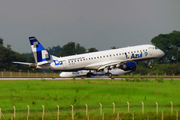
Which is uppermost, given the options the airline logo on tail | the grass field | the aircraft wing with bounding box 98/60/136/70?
the airline logo on tail

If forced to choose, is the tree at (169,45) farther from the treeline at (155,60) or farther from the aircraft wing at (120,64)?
the aircraft wing at (120,64)

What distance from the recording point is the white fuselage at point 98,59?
6178 centimetres

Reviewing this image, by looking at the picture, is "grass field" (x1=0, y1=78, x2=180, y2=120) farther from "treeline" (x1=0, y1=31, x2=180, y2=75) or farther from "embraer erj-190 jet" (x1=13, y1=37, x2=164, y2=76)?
"treeline" (x1=0, y1=31, x2=180, y2=75)

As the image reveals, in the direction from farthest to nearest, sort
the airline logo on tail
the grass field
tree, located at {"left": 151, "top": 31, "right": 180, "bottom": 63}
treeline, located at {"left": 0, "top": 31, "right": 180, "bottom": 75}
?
tree, located at {"left": 151, "top": 31, "right": 180, "bottom": 63}
treeline, located at {"left": 0, "top": 31, "right": 180, "bottom": 75}
the airline logo on tail
the grass field

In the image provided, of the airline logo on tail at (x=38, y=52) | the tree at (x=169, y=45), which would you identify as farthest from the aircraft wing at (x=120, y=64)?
the tree at (x=169, y=45)

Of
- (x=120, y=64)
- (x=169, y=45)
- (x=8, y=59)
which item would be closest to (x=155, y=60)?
(x=169, y=45)

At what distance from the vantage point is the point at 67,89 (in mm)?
45031

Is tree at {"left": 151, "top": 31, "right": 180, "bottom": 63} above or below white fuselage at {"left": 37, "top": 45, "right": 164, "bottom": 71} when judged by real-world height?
above

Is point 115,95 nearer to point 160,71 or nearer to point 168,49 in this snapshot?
point 160,71

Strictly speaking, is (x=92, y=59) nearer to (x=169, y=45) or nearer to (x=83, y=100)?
(x=83, y=100)

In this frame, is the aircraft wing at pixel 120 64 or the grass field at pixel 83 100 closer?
the grass field at pixel 83 100

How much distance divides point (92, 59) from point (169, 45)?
77344mm

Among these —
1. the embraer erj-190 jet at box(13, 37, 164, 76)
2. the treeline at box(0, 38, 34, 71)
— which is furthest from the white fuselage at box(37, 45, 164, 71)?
the treeline at box(0, 38, 34, 71)

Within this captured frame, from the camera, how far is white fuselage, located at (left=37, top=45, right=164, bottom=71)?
203ft
